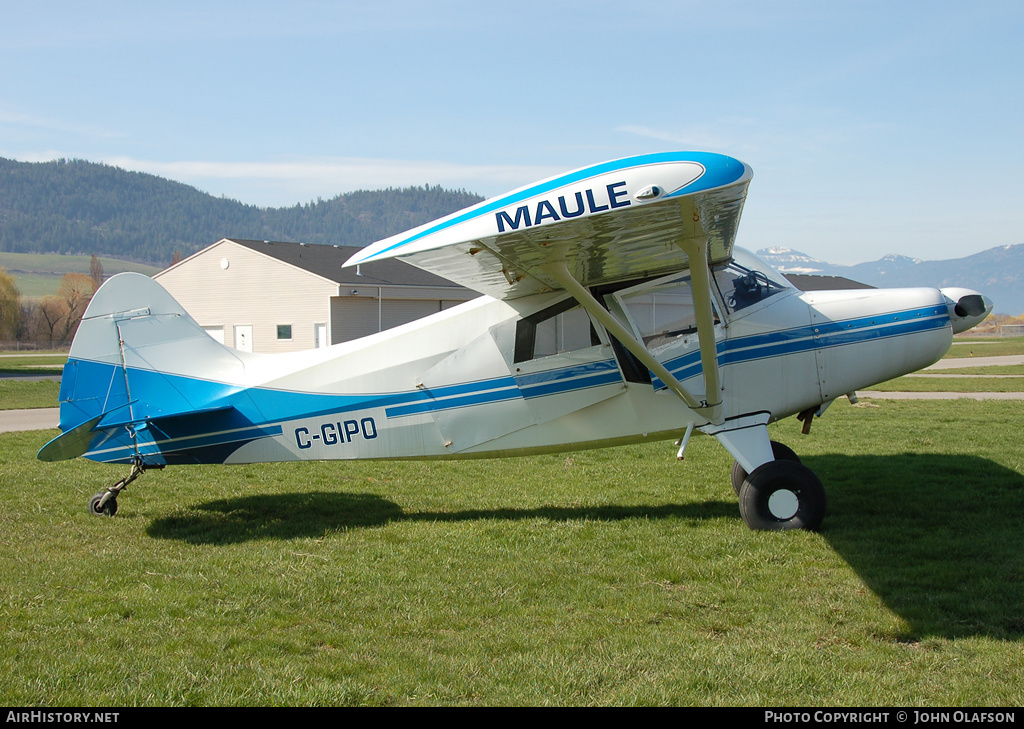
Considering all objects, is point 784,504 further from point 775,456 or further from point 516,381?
point 516,381

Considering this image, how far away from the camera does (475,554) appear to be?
6.51m

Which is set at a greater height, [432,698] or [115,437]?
[115,437]

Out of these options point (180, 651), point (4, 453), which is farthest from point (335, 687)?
point (4, 453)

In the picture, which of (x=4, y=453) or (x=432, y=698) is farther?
(x=4, y=453)

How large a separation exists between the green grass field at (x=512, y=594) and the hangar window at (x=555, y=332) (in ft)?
5.42

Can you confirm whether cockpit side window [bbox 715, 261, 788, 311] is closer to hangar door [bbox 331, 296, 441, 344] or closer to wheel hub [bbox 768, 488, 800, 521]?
wheel hub [bbox 768, 488, 800, 521]

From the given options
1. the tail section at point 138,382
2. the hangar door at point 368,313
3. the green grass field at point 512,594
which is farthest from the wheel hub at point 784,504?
the hangar door at point 368,313

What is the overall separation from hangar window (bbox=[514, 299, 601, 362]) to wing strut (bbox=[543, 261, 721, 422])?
0.36 m

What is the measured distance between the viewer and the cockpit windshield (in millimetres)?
7359

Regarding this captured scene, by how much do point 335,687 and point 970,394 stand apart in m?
20.8

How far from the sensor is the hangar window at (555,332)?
23.9ft

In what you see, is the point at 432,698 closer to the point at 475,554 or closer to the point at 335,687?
the point at 335,687

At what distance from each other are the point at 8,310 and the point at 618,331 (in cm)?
8746

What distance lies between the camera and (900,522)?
724 cm
